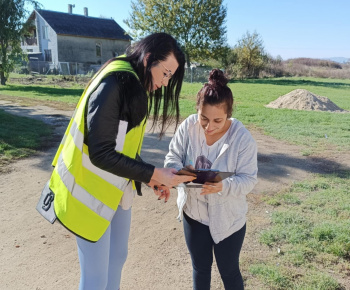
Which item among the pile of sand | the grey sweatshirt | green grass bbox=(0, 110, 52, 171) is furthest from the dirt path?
the pile of sand

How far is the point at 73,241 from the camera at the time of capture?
137 inches

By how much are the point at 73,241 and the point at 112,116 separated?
7.85 ft

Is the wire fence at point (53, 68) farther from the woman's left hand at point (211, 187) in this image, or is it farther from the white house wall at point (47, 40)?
the woman's left hand at point (211, 187)

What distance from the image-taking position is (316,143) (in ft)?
25.1

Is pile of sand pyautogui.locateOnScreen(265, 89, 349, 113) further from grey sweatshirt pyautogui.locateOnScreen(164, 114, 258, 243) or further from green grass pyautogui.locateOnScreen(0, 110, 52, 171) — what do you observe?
grey sweatshirt pyautogui.locateOnScreen(164, 114, 258, 243)

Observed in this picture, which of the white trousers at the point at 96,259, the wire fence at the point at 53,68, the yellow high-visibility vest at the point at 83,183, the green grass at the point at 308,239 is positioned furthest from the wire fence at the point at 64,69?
the yellow high-visibility vest at the point at 83,183

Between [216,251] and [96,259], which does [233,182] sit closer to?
[216,251]

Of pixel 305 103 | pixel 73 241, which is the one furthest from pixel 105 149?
pixel 305 103

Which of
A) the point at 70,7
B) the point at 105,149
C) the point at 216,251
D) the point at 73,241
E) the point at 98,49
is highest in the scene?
the point at 70,7

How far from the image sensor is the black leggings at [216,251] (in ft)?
6.82

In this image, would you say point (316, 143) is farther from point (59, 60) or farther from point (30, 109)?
point (59, 60)

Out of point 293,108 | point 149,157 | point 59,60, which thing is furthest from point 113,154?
point 59,60

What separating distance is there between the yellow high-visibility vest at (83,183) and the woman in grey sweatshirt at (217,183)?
466 mm

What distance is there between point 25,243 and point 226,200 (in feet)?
7.83
